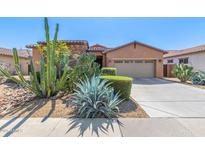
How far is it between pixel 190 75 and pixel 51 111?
559 inches

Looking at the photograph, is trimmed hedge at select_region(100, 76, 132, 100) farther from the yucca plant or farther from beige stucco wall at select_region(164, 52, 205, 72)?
beige stucco wall at select_region(164, 52, 205, 72)

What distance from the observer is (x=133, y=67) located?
2038cm

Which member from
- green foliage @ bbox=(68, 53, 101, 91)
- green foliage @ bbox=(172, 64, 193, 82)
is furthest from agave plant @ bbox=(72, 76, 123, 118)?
green foliage @ bbox=(172, 64, 193, 82)

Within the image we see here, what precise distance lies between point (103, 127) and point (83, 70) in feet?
15.6

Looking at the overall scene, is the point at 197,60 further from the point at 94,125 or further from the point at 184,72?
the point at 94,125

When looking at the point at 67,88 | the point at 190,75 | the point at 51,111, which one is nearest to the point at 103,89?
the point at 51,111

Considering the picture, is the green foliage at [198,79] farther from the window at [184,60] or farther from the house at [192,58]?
the window at [184,60]

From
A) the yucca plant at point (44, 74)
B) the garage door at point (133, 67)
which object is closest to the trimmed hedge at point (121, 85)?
the yucca plant at point (44, 74)

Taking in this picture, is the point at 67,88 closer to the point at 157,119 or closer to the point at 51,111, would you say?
the point at 51,111

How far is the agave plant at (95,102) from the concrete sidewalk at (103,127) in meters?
0.40

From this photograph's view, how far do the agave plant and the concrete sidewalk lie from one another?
15.9 inches

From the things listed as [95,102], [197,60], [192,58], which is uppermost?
[192,58]

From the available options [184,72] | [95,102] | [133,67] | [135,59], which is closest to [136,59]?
[135,59]

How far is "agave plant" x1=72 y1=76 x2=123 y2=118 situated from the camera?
223 inches
